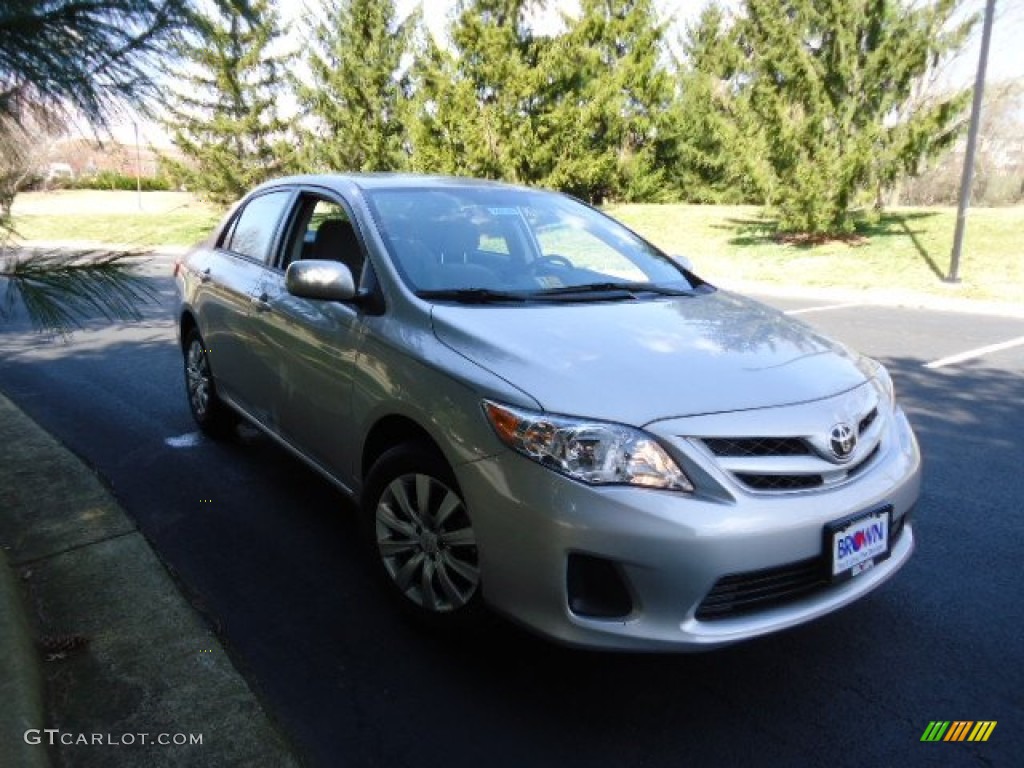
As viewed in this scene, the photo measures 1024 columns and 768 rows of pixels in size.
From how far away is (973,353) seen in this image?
7.52 m

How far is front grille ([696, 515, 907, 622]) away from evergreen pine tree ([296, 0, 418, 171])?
21053 mm

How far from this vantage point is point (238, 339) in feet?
14.0

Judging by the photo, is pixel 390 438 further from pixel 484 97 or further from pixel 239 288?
pixel 484 97

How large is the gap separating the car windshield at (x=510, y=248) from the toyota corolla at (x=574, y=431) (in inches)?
0.6

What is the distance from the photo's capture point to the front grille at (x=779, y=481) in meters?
2.29

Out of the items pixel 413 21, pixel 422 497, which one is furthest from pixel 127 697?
pixel 413 21

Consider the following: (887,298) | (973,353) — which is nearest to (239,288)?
(973,353)

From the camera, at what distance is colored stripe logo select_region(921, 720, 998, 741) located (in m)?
2.34

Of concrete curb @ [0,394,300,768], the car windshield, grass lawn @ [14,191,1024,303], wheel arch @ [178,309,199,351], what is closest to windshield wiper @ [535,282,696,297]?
the car windshield

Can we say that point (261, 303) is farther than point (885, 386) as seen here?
Yes

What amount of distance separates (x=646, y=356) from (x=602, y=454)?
0.50 meters

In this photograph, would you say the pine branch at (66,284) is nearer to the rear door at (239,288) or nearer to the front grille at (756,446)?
the rear door at (239,288)

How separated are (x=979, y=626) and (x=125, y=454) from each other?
4437 millimetres

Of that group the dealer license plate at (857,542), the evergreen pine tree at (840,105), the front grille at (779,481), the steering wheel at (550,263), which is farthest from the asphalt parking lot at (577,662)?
the evergreen pine tree at (840,105)
